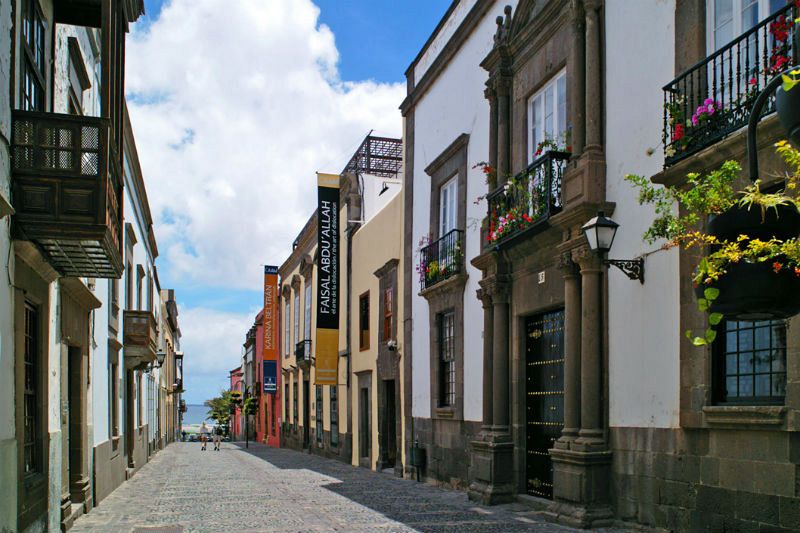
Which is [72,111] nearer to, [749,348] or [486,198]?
[486,198]

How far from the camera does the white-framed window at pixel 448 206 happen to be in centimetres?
1628

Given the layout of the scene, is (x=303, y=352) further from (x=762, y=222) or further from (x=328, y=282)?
(x=762, y=222)

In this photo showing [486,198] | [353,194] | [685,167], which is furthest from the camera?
[353,194]

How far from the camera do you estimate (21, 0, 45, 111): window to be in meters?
8.26

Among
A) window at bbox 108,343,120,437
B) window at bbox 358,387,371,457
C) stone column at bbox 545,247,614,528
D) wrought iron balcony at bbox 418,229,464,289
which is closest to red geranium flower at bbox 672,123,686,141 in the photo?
stone column at bbox 545,247,614,528

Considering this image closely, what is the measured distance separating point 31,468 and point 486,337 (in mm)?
7111

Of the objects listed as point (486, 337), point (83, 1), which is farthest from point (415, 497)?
point (83, 1)

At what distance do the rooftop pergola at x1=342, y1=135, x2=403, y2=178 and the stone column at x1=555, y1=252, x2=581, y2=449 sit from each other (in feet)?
54.8

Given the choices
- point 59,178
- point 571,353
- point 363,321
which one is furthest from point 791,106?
point 363,321

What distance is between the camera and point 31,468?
9.02 meters

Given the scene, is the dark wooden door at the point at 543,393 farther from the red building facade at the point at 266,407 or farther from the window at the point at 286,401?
the red building facade at the point at 266,407

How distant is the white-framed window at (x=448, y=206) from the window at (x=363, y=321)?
6796 mm

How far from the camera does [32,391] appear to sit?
9.09 m

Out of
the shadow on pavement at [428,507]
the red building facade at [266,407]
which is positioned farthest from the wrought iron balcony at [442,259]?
the red building facade at [266,407]
